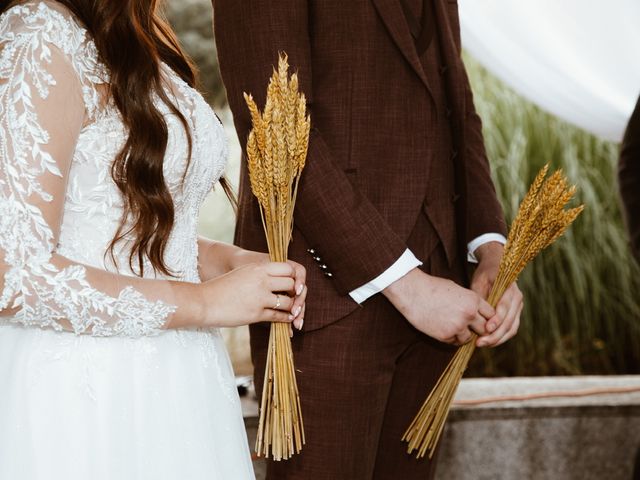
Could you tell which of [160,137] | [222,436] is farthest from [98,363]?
[160,137]

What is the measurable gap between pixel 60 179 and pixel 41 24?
0.22 metres

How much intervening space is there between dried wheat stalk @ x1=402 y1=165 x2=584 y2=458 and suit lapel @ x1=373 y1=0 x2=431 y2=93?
0.31 metres

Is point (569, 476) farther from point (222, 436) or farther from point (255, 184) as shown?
point (255, 184)

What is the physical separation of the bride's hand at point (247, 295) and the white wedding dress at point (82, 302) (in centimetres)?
7

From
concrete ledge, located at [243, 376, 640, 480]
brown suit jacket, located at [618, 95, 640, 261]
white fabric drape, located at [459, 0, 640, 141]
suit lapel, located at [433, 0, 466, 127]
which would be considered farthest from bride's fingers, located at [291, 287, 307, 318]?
white fabric drape, located at [459, 0, 640, 141]

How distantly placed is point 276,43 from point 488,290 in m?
0.65

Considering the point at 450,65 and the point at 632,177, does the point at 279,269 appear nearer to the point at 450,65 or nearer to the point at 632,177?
the point at 450,65

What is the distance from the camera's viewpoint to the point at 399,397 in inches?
67.2

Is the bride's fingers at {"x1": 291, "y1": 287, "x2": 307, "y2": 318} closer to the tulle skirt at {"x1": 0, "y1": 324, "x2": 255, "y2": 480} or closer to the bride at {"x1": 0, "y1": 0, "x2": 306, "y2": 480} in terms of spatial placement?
the bride at {"x1": 0, "y1": 0, "x2": 306, "y2": 480}

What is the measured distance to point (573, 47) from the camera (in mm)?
3260

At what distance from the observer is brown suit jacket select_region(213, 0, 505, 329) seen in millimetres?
1522

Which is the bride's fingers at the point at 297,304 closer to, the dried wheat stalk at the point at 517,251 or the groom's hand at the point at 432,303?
the groom's hand at the point at 432,303

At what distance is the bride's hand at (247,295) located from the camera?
1.26m

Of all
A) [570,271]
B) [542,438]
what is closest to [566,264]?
[570,271]
